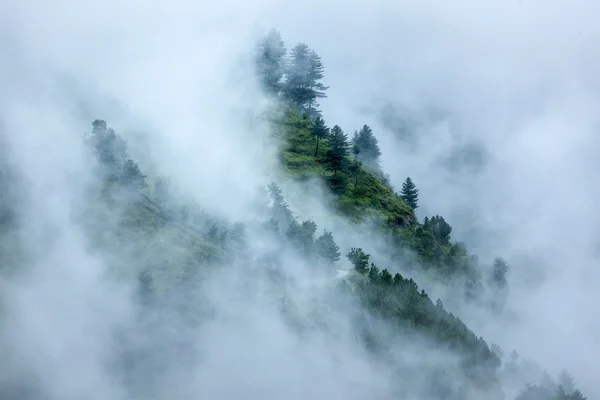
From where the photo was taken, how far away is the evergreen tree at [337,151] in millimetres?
79250

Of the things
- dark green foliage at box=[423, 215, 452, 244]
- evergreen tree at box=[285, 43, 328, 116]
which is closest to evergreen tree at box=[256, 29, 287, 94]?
evergreen tree at box=[285, 43, 328, 116]

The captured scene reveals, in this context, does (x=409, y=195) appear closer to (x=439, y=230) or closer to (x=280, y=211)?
(x=439, y=230)

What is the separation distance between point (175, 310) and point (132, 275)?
4850 mm

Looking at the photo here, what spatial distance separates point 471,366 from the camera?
195 ft

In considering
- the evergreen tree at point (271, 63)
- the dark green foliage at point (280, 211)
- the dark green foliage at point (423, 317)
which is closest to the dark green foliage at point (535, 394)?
the dark green foliage at point (423, 317)

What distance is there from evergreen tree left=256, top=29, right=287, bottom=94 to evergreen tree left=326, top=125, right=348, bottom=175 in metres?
16.2

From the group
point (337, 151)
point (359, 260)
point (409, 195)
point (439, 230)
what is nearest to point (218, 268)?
point (359, 260)

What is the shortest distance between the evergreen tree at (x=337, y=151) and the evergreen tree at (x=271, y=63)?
53.1 feet

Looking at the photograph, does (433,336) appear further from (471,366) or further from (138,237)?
(138,237)

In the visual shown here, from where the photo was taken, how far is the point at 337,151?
79.4 m

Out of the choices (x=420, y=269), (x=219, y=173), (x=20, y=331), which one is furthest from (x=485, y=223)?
(x=20, y=331)

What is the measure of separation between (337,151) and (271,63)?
22511mm

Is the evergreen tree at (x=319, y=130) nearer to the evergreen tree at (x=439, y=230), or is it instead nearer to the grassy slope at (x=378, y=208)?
the grassy slope at (x=378, y=208)

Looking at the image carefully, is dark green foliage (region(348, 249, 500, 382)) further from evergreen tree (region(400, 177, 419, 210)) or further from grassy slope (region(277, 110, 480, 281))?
evergreen tree (region(400, 177, 419, 210))
